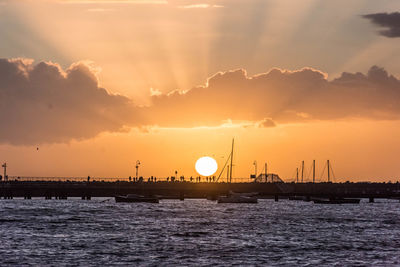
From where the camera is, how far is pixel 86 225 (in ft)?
360

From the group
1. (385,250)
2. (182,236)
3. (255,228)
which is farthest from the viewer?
(255,228)

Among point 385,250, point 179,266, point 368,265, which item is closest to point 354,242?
point 385,250

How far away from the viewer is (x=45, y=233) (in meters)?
93.3

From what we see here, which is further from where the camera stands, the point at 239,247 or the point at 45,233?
the point at 45,233

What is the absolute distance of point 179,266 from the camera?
61531mm

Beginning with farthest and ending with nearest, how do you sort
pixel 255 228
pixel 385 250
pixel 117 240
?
1. pixel 255 228
2. pixel 117 240
3. pixel 385 250

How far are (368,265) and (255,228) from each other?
4487 cm

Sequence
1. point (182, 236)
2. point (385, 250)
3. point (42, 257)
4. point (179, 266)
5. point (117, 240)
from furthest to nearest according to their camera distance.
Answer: point (182, 236)
point (117, 240)
point (385, 250)
point (42, 257)
point (179, 266)

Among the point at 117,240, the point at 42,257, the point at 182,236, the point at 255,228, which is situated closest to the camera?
the point at 42,257

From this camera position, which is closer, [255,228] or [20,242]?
[20,242]

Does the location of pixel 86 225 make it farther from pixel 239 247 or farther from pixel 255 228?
pixel 239 247

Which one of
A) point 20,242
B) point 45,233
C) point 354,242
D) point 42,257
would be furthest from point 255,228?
point 42,257

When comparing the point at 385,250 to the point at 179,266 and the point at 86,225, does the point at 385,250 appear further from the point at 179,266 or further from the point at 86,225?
the point at 86,225

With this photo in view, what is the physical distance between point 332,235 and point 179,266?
39117 mm
